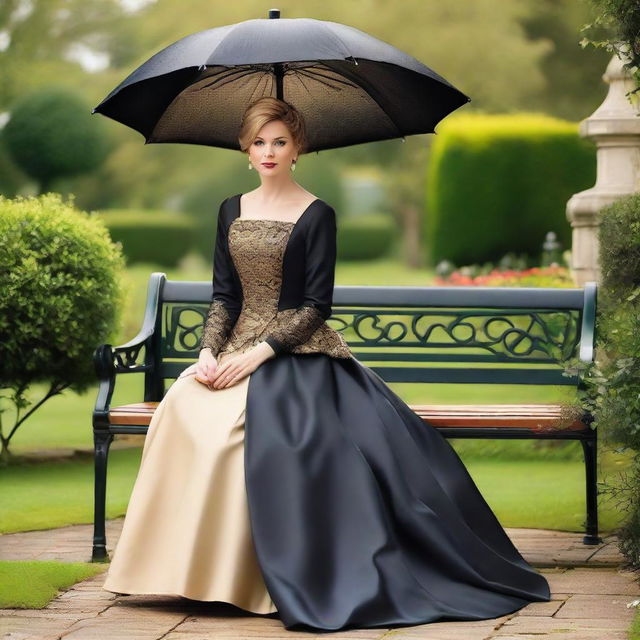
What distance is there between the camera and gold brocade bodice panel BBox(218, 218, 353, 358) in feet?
15.5

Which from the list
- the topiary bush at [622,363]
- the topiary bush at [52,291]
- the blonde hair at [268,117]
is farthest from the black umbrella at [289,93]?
the topiary bush at [52,291]

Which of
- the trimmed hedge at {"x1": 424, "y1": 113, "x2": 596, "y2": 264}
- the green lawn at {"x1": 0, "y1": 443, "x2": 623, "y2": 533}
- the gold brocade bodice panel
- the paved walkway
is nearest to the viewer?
the paved walkway

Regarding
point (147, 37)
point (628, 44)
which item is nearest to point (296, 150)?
point (628, 44)

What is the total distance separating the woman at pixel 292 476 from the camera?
4.14 metres

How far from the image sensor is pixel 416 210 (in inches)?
1096

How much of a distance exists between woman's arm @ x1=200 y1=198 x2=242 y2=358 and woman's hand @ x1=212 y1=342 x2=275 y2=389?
28cm

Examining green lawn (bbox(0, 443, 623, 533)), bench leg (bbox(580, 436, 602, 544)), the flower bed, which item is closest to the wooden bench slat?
bench leg (bbox(580, 436, 602, 544))

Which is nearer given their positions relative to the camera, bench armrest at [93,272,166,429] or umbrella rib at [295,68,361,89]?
bench armrest at [93,272,166,429]

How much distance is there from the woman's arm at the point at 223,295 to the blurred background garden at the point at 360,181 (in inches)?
63.4

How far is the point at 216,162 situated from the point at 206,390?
22395mm

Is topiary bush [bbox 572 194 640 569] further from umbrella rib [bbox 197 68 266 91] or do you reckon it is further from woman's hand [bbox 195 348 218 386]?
umbrella rib [bbox 197 68 266 91]

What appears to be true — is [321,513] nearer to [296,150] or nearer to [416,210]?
[296,150]

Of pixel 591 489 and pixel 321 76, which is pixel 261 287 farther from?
pixel 591 489

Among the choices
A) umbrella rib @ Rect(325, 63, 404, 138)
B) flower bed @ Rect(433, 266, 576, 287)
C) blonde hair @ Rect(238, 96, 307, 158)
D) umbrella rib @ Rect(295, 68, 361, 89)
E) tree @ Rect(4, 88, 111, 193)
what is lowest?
flower bed @ Rect(433, 266, 576, 287)
